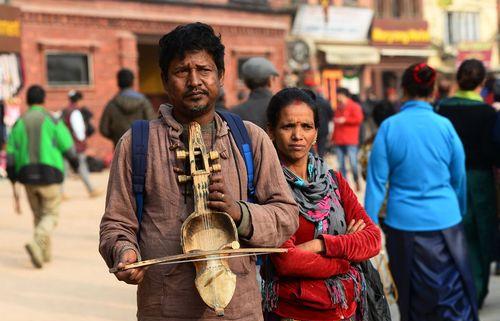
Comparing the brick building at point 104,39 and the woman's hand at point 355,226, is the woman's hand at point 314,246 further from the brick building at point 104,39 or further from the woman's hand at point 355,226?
the brick building at point 104,39

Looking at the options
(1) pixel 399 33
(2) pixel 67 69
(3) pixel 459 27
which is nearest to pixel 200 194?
(2) pixel 67 69

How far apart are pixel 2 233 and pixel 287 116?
901 cm

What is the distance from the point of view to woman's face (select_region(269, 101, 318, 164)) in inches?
148

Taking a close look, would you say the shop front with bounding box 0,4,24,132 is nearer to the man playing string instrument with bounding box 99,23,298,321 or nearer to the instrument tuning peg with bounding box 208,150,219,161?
the man playing string instrument with bounding box 99,23,298,321

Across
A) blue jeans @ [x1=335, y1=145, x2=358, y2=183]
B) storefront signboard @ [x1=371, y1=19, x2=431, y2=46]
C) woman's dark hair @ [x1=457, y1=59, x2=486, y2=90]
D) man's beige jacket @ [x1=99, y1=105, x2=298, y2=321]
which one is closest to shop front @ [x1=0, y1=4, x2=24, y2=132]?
blue jeans @ [x1=335, y1=145, x2=358, y2=183]

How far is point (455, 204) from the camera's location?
5.57m

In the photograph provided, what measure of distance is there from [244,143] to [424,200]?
259 centimetres

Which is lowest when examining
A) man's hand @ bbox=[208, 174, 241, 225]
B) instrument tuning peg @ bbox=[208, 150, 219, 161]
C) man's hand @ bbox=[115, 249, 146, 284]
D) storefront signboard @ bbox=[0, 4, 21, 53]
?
man's hand @ bbox=[115, 249, 146, 284]

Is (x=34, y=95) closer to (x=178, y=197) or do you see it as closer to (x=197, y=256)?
(x=178, y=197)

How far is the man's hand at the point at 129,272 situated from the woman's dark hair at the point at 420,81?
3.13 metres

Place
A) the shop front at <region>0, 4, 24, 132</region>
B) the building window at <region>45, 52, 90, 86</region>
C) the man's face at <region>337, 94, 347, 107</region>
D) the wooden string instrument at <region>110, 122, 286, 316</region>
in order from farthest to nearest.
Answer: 1. the building window at <region>45, 52, 90, 86</region>
2. the shop front at <region>0, 4, 24, 132</region>
3. the man's face at <region>337, 94, 347, 107</region>
4. the wooden string instrument at <region>110, 122, 286, 316</region>

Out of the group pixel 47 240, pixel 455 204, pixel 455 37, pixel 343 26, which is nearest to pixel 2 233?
pixel 47 240

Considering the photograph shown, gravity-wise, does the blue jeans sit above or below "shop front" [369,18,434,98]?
below

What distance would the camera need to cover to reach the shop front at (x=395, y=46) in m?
35.4
